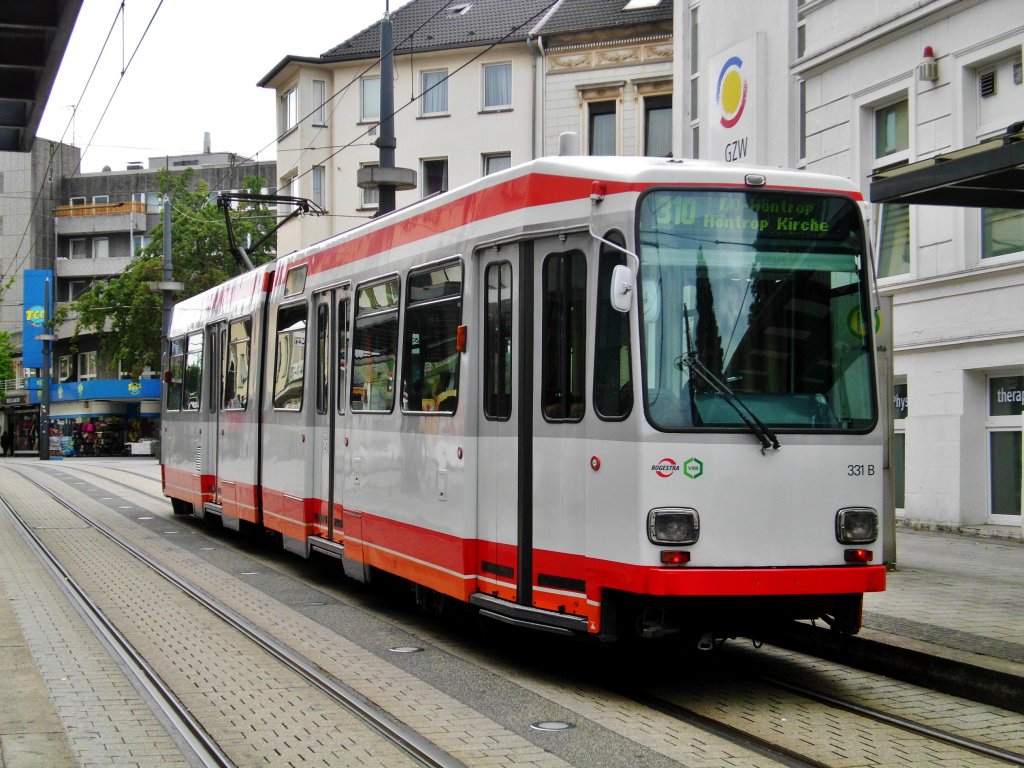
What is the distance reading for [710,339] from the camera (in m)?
7.91

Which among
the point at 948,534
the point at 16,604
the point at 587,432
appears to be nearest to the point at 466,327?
the point at 587,432

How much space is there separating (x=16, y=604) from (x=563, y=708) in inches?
244

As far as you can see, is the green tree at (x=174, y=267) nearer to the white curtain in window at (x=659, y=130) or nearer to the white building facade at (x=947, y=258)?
the white curtain in window at (x=659, y=130)

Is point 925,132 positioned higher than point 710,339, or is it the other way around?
point 925,132

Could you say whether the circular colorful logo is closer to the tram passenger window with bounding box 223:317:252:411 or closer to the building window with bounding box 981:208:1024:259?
the building window with bounding box 981:208:1024:259

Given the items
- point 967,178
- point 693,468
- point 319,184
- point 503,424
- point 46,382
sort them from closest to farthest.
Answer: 1. point 693,468
2. point 503,424
3. point 967,178
4. point 319,184
5. point 46,382

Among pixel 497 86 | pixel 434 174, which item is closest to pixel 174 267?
pixel 434 174

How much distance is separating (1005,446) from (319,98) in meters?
33.1

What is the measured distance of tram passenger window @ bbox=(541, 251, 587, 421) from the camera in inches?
326

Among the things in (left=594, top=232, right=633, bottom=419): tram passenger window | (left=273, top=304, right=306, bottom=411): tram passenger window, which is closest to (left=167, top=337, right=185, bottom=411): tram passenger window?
(left=273, top=304, right=306, bottom=411): tram passenger window

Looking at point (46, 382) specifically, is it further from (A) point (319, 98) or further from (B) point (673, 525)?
(B) point (673, 525)

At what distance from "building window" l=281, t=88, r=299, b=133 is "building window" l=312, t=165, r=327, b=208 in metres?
1.73

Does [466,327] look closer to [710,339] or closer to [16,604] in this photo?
[710,339]

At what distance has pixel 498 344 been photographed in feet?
29.6
